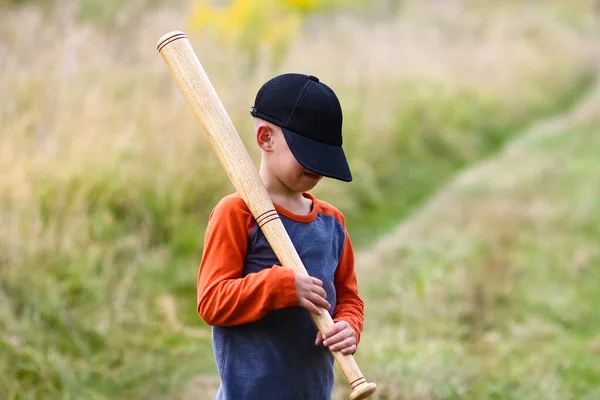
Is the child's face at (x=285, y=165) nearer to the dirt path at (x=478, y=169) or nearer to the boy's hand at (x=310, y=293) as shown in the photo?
the boy's hand at (x=310, y=293)

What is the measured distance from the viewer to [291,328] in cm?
241

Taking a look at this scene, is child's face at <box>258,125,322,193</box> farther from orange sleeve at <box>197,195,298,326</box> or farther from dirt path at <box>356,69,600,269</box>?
dirt path at <box>356,69,600,269</box>

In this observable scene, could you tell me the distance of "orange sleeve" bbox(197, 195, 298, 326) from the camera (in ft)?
7.32

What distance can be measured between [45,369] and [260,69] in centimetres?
479

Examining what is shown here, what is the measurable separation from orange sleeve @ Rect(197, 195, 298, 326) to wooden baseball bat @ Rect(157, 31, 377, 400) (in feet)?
0.20

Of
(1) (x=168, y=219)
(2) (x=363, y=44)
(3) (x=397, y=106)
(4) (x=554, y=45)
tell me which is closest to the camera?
(1) (x=168, y=219)

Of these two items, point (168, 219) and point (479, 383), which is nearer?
point (479, 383)

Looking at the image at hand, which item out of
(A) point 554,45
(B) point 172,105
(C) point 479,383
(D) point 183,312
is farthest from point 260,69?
(A) point 554,45

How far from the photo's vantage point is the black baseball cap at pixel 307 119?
7.66 feet

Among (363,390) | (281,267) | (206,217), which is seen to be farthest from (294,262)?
(206,217)

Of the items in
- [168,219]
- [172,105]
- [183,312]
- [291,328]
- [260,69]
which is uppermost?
[260,69]

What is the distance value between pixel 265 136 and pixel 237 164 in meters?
0.11

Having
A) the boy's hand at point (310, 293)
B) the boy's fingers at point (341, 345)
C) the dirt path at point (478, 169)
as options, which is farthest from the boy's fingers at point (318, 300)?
the dirt path at point (478, 169)

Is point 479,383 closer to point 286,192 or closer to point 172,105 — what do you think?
point 286,192
